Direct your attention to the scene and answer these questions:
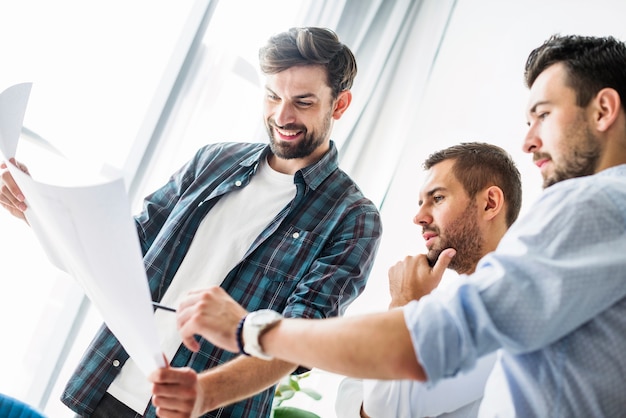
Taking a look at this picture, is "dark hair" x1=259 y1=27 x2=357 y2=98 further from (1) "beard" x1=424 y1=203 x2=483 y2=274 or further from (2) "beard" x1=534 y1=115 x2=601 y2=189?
(2) "beard" x1=534 y1=115 x2=601 y2=189

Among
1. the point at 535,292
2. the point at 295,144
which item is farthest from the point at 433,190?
the point at 535,292

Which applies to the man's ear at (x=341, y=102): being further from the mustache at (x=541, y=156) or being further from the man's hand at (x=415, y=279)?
the mustache at (x=541, y=156)

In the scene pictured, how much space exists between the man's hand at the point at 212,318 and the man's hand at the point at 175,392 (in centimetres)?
8

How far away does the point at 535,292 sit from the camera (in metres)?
0.80

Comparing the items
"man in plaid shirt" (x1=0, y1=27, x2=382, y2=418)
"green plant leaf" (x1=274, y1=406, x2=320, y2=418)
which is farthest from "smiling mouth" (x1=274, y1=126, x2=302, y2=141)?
"green plant leaf" (x1=274, y1=406, x2=320, y2=418)

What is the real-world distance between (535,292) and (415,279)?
0.90 meters

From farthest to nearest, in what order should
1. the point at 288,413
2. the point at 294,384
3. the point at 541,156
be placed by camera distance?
the point at 294,384, the point at 288,413, the point at 541,156

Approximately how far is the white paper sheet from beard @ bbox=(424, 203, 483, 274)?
0.96 meters

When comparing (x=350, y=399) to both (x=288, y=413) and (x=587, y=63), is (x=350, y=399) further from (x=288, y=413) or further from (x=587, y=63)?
(x=587, y=63)

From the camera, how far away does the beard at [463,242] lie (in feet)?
5.77

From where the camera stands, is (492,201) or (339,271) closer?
(339,271)

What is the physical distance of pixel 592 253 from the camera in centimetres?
82

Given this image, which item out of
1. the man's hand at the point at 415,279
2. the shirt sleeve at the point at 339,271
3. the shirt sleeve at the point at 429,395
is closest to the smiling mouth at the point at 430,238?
the man's hand at the point at 415,279

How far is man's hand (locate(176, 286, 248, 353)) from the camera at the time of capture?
40.1 inches
